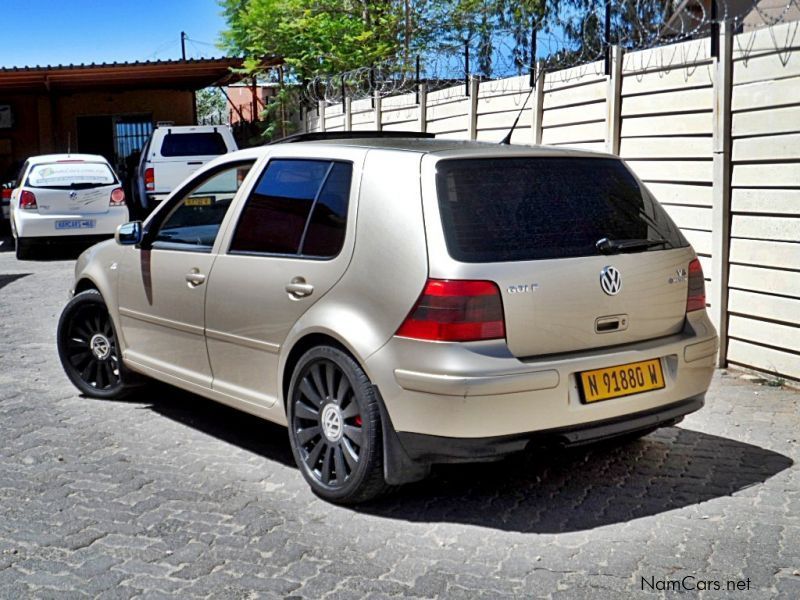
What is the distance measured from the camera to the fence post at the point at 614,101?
787 cm

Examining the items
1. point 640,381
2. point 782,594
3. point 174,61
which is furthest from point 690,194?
point 174,61

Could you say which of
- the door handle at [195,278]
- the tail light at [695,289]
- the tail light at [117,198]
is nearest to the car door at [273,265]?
the door handle at [195,278]

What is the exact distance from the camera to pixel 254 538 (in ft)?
13.9

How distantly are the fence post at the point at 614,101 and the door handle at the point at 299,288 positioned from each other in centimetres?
401

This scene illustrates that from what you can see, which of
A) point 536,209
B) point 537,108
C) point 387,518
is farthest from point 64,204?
point 536,209

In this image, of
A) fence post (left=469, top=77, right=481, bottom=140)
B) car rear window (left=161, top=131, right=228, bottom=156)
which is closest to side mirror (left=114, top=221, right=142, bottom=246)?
fence post (left=469, top=77, right=481, bottom=140)

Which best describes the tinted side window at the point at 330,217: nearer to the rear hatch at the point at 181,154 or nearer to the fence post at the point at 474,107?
the fence post at the point at 474,107

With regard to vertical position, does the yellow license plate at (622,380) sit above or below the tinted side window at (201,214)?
below

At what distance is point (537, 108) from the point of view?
9.28m

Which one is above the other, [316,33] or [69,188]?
[316,33]

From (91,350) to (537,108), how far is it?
15.4 feet

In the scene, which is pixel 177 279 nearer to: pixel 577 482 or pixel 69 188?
pixel 577 482

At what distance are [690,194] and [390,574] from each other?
174 inches

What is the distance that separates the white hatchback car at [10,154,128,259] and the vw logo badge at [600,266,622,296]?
1269 cm
